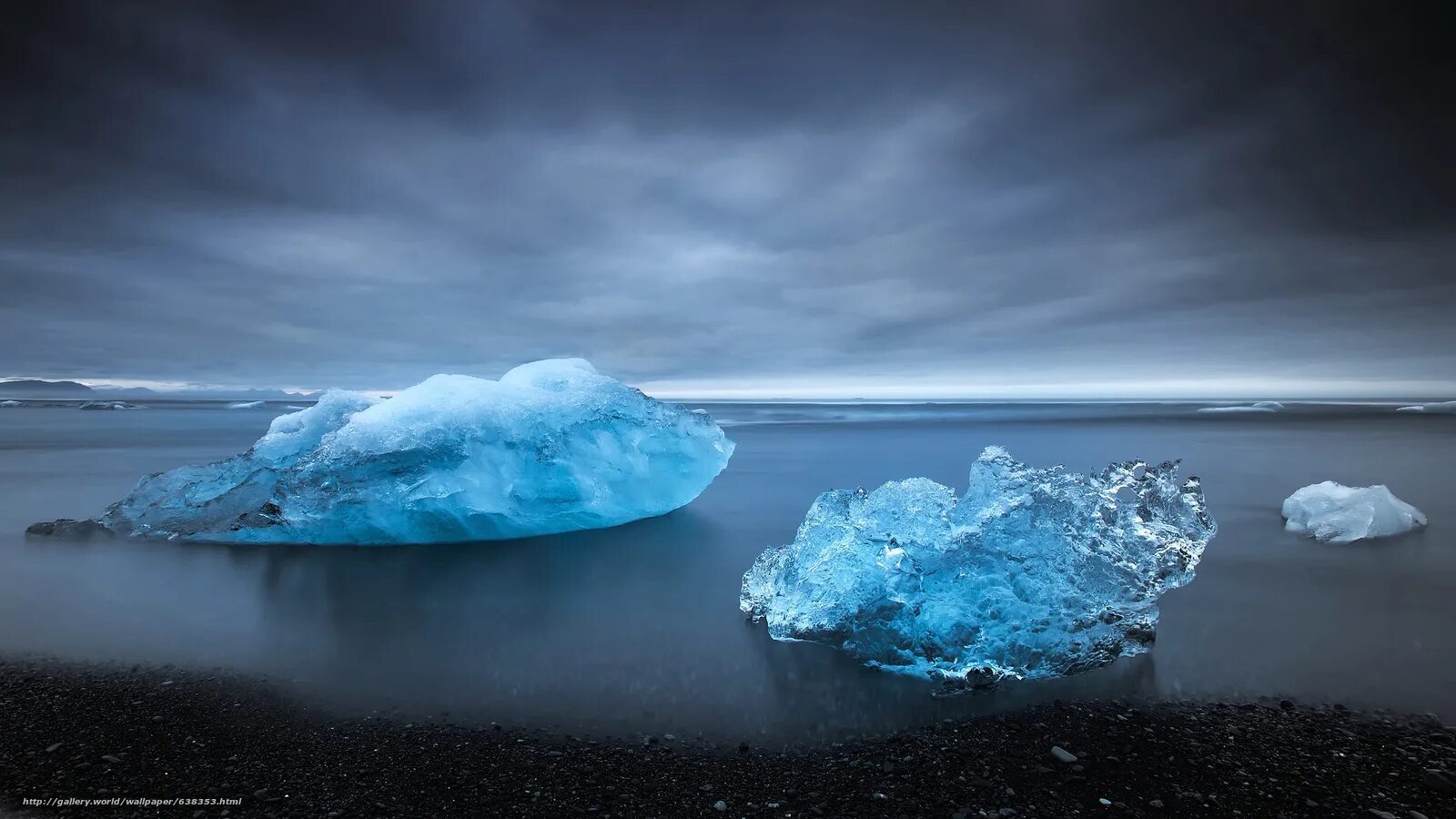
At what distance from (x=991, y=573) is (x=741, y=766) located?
2123 mm

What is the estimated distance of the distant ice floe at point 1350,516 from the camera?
281 inches

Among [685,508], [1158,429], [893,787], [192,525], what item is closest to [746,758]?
[893,787]

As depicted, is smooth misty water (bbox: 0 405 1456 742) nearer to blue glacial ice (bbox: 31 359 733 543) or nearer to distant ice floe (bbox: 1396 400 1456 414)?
blue glacial ice (bbox: 31 359 733 543)

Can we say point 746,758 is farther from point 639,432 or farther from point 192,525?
point 192,525

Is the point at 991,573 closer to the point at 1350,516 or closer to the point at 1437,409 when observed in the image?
the point at 1350,516

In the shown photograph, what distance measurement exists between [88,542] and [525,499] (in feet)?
15.3

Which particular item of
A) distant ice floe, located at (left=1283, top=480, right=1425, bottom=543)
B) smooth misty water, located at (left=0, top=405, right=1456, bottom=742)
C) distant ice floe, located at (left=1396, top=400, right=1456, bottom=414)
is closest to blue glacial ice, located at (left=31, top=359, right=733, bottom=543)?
smooth misty water, located at (left=0, top=405, right=1456, bottom=742)

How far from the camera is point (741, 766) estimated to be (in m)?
2.83

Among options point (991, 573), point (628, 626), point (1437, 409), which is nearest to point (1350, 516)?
point (991, 573)

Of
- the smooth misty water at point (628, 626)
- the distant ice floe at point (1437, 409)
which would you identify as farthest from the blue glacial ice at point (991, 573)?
the distant ice floe at point (1437, 409)

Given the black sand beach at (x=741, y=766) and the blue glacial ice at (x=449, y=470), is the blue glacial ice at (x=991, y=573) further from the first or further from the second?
the blue glacial ice at (x=449, y=470)

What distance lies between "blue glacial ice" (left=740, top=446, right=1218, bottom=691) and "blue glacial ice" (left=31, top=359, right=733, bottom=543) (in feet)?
11.8

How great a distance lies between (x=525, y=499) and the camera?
7523 millimetres

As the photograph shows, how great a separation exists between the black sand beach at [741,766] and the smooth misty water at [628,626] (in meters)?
0.24
